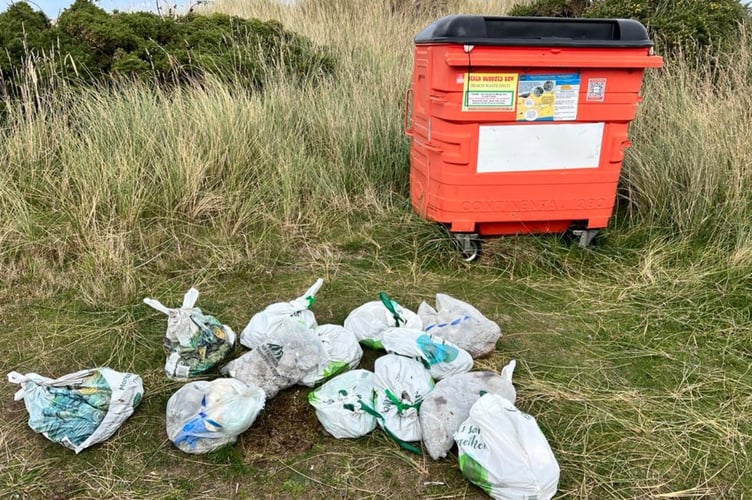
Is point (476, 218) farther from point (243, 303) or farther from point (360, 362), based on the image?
point (243, 303)

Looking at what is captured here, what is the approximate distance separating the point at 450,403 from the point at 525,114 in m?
1.84

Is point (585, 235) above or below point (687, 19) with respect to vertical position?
below

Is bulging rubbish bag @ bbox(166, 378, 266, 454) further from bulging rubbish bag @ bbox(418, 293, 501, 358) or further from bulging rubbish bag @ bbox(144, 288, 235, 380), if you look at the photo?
bulging rubbish bag @ bbox(418, 293, 501, 358)

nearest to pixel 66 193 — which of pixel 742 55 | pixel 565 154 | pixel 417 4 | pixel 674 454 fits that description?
pixel 565 154

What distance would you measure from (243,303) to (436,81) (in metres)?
1.71

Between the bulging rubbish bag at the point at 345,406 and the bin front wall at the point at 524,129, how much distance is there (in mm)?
1481

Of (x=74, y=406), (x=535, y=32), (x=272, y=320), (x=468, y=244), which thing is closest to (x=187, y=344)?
(x=272, y=320)

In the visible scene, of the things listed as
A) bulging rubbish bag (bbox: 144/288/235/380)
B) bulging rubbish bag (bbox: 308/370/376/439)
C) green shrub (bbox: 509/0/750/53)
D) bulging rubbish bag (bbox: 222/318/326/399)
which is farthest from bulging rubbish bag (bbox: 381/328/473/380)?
green shrub (bbox: 509/0/750/53)

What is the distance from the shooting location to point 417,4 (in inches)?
374

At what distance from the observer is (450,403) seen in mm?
2182

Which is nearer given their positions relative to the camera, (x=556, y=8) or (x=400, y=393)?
(x=400, y=393)

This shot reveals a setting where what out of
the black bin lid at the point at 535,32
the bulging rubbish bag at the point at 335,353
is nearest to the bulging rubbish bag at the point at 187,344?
the bulging rubbish bag at the point at 335,353

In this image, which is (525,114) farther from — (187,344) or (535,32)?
(187,344)

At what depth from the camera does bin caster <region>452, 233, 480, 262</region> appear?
356cm
